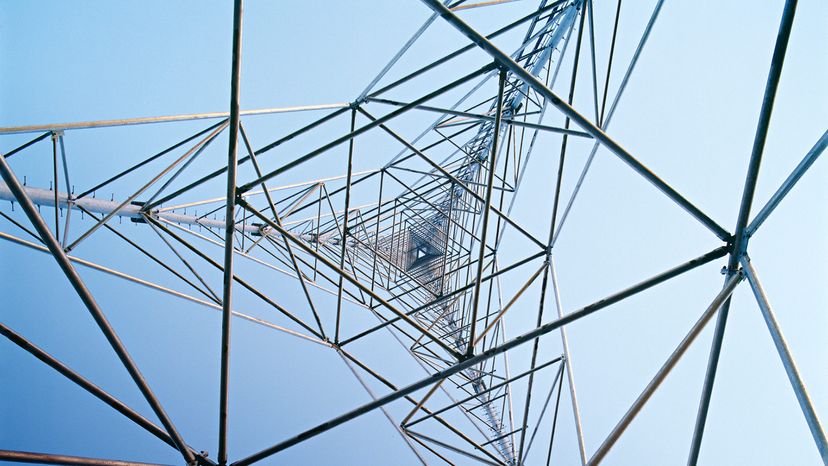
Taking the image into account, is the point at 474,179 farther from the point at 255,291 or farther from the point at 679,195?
the point at 679,195

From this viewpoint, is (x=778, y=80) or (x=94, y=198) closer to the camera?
(x=778, y=80)

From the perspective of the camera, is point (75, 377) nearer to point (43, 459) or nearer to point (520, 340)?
point (43, 459)

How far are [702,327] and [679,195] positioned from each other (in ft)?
3.27

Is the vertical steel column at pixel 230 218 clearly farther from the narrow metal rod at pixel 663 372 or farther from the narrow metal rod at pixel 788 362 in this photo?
the narrow metal rod at pixel 788 362

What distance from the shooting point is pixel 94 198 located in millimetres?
6594

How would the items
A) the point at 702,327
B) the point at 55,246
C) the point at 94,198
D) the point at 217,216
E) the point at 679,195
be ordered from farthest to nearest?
the point at 217,216
the point at 94,198
the point at 679,195
the point at 702,327
the point at 55,246

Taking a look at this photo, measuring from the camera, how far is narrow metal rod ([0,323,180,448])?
317 cm

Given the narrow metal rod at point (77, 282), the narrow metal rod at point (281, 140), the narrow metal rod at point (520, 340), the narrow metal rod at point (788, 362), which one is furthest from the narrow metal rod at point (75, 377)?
the narrow metal rod at point (788, 362)

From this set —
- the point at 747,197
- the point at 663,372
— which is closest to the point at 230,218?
the point at 663,372

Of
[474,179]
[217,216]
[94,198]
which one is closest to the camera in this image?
[94,198]

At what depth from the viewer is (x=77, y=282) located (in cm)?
312

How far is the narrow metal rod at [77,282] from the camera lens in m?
2.84

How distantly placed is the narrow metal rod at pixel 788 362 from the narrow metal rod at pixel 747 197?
15 centimetres


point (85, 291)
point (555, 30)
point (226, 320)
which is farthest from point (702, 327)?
point (555, 30)
